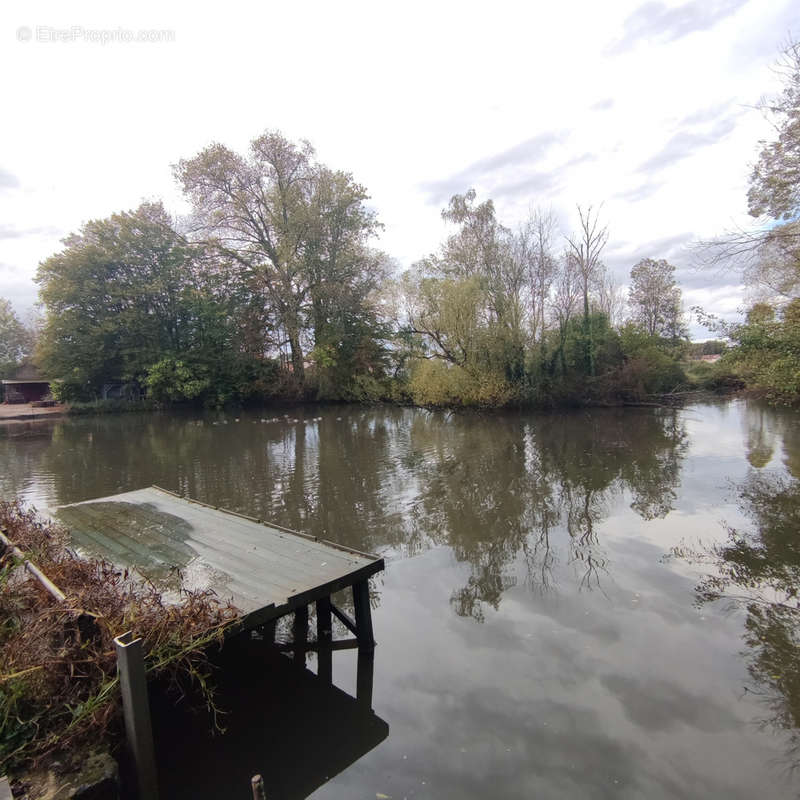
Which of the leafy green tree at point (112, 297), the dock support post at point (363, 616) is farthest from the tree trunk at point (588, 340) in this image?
the leafy green tree at point (112, 297)

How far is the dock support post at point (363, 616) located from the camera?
13.7 ft

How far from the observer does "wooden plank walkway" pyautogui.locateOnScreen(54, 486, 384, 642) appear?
368 centimetres

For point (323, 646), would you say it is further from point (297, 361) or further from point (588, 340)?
point (297, 361)

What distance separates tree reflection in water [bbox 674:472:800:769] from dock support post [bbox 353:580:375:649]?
9.45 ft

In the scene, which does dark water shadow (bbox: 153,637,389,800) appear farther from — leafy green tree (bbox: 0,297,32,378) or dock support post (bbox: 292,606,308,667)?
leafy green tree (bbox: 0,297,32,378)

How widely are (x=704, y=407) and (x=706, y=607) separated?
19983 mm

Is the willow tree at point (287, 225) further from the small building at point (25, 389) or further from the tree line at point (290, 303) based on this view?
the small building at point (25, 389)

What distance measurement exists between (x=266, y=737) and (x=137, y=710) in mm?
1216

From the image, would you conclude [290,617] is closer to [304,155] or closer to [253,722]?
[253,722]

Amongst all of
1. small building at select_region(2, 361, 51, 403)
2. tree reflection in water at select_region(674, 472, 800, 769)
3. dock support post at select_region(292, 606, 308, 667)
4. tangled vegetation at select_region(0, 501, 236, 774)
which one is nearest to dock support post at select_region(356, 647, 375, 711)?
dock support post at select_region(292, 606, 308, 667)

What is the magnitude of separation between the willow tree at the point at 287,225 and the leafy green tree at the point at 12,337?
26.2 meters

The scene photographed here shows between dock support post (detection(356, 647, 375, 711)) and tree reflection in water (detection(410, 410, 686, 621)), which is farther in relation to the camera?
tree reflection in water (detection(410, 410, 686, 621))

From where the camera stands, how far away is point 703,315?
10789 millimetres

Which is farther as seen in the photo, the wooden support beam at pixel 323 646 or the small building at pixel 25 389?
the small building at pixel 25 389
